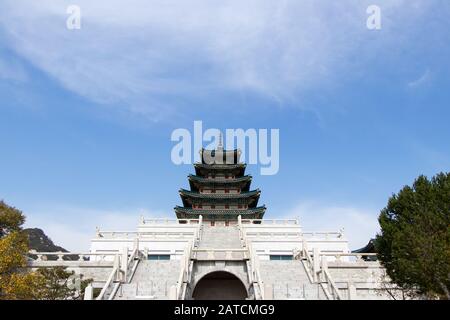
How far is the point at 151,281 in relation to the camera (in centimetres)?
2034

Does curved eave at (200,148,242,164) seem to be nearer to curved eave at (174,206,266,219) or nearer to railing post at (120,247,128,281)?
curved eave at (174,206,266,219)

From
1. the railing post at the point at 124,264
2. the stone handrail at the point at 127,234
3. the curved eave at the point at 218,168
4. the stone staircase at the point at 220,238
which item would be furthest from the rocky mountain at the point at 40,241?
the railing post at the point at 124,264

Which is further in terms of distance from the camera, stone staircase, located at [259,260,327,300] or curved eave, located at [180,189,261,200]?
curved eave, located at [180,189,261,200]

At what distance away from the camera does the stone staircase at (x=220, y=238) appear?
2781 centimetres

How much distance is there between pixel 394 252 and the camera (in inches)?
691

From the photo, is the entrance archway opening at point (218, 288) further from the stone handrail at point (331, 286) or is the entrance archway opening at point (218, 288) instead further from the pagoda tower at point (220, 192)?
the pagoda tower at point (220, 192)

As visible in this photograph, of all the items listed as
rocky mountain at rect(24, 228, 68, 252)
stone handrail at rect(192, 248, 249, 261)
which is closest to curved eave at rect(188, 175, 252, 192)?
stone handrail at rect(192, 248, 249, 261)

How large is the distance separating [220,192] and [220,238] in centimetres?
1629

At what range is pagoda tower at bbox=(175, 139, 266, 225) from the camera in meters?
42.5

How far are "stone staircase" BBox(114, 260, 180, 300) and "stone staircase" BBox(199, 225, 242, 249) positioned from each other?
5.01 metres
